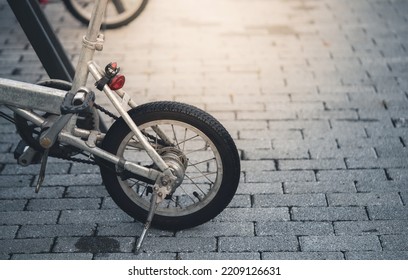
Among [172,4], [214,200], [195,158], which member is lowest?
[172,4]

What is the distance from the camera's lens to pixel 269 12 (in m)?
7.25

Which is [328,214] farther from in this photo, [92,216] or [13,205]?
[13,205]

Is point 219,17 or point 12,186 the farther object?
point 219,17

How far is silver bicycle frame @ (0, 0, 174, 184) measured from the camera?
11.7 feet

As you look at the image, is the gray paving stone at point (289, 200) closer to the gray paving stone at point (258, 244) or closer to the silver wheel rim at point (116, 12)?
the gray paving stone at point (258, 244)

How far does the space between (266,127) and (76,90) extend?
1.91 metres

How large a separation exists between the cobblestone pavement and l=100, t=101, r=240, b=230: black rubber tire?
11cm

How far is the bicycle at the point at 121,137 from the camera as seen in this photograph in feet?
11.8

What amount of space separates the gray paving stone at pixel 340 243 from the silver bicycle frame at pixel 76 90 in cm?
90

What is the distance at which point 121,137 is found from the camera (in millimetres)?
3721

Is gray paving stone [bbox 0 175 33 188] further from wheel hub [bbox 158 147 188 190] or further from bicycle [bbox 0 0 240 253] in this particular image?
wheel hub [bbox 158 147 188 190]

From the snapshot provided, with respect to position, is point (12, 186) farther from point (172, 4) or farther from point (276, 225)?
point (172, 4)
